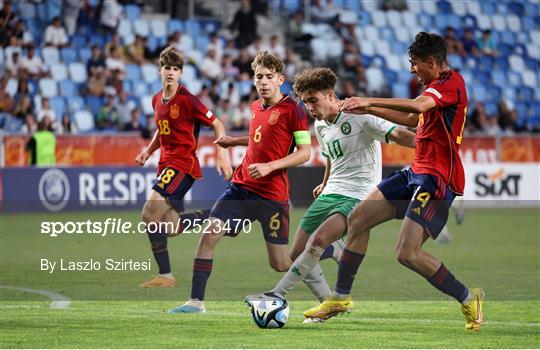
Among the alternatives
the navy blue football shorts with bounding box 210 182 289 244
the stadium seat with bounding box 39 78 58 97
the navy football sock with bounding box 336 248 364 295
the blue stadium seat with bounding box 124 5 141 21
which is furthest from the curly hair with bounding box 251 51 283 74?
the blue stadium seat with bounding box 124 5 141 21

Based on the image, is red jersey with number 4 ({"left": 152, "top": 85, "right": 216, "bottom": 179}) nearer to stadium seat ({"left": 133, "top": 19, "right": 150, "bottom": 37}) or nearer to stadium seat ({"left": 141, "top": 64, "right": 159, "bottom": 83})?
stadium seat ({"left": 141, "top": 64, "right": 159, "bottom": 83})

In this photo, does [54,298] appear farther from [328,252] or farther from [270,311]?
[270,311]

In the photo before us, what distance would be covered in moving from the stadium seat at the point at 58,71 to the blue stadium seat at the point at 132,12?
8.58 ft

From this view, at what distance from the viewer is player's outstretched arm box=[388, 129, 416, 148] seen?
8426 mm

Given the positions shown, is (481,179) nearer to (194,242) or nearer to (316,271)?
(194,242)

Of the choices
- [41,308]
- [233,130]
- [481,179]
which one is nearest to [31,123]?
[233,130]

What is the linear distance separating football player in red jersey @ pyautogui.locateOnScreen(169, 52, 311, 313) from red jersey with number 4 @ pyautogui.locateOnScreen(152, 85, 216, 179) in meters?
1.75

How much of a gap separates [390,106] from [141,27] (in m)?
19.8

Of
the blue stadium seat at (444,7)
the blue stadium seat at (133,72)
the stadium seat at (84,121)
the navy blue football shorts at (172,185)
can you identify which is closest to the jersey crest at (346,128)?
the navy blue football shorts at (172,185)

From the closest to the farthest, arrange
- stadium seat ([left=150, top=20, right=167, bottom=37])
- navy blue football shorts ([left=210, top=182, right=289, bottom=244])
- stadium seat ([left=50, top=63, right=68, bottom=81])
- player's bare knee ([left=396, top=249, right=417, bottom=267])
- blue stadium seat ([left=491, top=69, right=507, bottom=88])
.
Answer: player's bare knee ([left=396, top=249, right=417, bottom=267])
navy blue football shorts ([left=210, top=182, right=289, bottom=244])
stadium seat ([left=50, top=63, right=68, bottom=81])
stadium seat ([left=150, top=20, right=167, bottom=37])
blue stadium seat ([left=491, top=69, right=507, bottom=88])

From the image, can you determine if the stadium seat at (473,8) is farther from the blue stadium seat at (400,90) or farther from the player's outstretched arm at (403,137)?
the player's outstretched arm at (403,137)

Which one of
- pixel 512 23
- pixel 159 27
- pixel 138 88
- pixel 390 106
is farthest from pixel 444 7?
pixel 390 106

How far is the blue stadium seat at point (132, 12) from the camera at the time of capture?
2644 centimetres

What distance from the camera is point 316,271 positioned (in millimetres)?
8898
